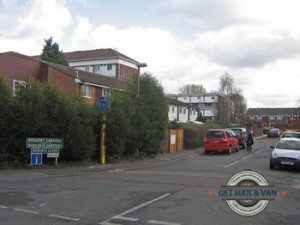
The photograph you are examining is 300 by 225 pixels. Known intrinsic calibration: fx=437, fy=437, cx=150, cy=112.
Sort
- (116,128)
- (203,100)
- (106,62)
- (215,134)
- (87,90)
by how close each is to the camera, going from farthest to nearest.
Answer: (203,100) → (106,62) → (87,90) → (215,134) → (116,128)

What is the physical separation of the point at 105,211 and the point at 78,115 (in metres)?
11.0

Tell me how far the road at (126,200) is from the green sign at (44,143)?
161 cm

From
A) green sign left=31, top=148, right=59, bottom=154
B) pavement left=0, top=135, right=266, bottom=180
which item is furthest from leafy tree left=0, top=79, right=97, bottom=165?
pavement left=0, top=135, right=266, bottom=180

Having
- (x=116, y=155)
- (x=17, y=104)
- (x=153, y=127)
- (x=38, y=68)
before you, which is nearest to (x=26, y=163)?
(x=17, y=104)

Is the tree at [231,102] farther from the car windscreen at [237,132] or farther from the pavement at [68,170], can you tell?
the pavement at [68,170]

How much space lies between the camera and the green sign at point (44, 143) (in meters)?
18.5

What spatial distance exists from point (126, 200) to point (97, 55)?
76846 mm

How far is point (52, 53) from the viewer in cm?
6794

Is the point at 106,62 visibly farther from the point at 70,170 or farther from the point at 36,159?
the point at 70,170

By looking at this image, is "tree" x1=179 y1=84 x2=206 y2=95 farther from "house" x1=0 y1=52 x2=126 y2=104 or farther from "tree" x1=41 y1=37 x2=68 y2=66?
"house" x1=0 y1=52 x2=126 y2=104

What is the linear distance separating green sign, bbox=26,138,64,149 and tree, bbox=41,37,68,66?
49.2 metres

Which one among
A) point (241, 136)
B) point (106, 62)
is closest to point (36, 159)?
point (241, 136)

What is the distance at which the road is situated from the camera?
9000 millimetres

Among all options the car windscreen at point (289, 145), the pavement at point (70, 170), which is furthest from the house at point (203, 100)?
the car windscreen at point (289, 145)
